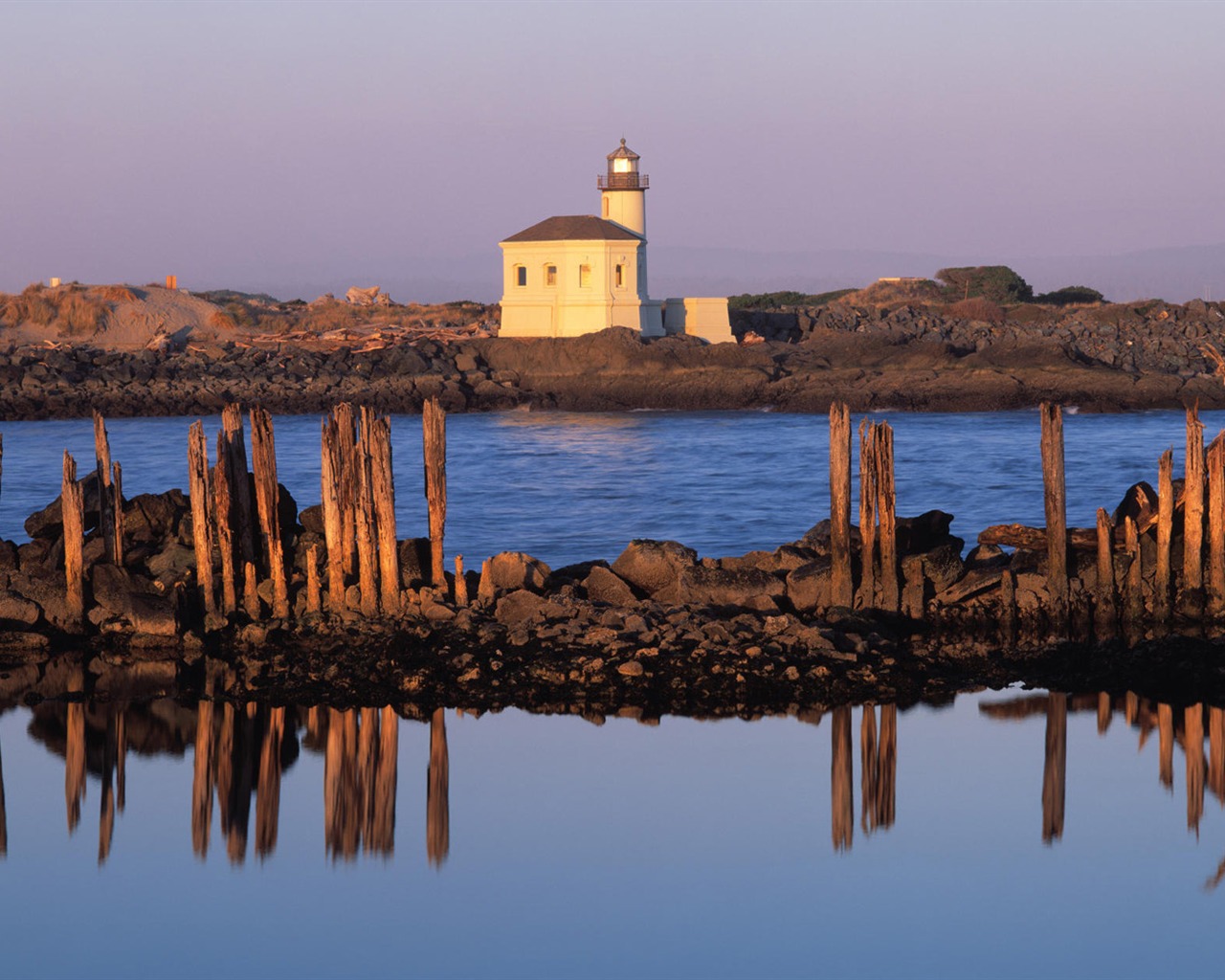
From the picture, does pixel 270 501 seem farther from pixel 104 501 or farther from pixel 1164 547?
pixel 1164 547

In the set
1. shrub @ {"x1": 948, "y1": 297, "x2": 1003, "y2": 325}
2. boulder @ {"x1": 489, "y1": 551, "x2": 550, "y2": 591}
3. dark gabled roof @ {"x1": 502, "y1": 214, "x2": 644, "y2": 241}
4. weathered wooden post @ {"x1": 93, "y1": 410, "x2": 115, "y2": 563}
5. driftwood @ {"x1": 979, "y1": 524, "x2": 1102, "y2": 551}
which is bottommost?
boulder @ {"x1": 489, "y1": 551, "x2": 550, "y2": 591}

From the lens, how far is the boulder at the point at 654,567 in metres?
14.2

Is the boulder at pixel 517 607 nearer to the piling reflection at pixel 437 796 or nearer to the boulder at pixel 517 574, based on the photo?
the boulder at pixel 517 574

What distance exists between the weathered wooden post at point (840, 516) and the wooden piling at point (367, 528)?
144 inches

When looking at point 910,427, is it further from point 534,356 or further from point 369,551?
point 369,551

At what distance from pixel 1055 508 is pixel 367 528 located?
557 cm

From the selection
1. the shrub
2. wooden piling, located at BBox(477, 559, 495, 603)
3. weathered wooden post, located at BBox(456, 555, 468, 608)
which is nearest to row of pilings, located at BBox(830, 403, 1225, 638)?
wooden piling, located at BBox(477, 559, 495, 603)

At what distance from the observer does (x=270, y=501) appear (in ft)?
46.1

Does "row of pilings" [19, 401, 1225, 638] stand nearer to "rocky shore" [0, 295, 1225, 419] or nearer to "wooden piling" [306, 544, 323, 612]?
"wooden piling" [306, 544, 323, 612]

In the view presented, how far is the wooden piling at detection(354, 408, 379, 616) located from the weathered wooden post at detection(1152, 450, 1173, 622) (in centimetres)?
625

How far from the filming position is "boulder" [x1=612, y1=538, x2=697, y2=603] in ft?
46.7

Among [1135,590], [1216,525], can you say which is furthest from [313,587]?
[1216,525]

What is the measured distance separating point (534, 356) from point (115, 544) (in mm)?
41688

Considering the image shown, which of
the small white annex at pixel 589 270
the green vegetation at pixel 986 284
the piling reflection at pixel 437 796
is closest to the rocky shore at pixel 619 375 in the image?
the small white annex at pixel 589 270
